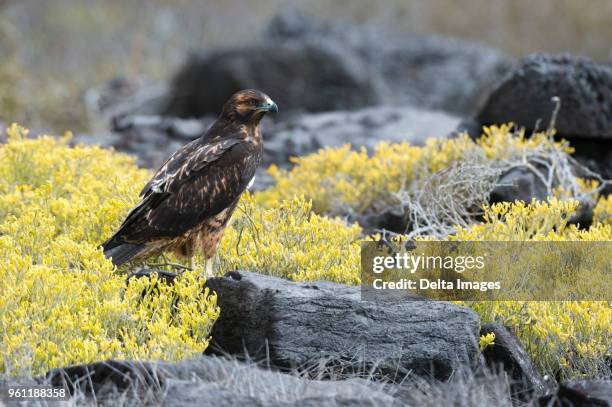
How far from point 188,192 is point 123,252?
0.60 m

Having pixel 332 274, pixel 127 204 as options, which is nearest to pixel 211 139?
pixel 127 204

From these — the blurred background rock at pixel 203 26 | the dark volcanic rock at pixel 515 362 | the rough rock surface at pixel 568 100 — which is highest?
the blurred background rock at pixel 203 26

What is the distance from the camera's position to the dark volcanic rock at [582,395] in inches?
209

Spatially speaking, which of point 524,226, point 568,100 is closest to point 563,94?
point 568,100

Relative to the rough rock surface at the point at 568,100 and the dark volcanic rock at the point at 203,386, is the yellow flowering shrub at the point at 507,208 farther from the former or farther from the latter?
the dark volcanic rock at the point at 203,386

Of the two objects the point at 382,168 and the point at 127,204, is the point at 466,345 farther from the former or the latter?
the point at 382,168

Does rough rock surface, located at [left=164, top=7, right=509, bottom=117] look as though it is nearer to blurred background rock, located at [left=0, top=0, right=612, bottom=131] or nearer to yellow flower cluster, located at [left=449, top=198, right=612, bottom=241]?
blurred background rock, located at [left=0, top=0, right=612, bottom=131]

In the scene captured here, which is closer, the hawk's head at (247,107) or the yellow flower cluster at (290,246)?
the yellow flower cluster at (290,246)

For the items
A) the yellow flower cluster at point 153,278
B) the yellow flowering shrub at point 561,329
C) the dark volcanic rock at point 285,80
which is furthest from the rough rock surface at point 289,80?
the yellow flowering shrub at point 561,329

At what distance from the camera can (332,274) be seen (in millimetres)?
6988

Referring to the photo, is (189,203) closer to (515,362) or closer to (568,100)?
(515,362)

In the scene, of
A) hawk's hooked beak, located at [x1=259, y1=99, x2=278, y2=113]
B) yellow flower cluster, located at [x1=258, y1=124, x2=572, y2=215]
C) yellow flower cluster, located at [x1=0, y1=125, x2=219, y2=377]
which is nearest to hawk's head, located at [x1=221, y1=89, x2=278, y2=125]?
hawk's hooked beak, located at [x1=259, y1=99, x2=278, y2=113]

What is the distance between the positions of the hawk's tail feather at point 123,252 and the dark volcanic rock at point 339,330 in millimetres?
839

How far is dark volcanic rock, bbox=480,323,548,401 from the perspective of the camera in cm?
614
